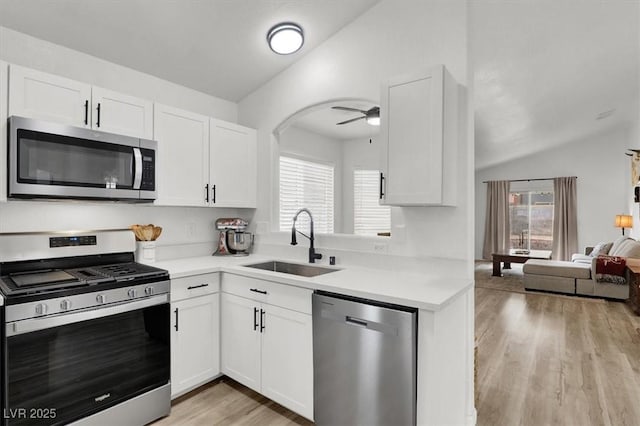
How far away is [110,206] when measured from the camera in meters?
2.53

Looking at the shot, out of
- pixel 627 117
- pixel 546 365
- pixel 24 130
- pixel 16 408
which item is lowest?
pixel 546 365

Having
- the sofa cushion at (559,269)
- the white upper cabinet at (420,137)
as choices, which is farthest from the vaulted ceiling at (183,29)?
the sofa cushion at (559,269)

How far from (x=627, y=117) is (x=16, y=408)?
356 inches

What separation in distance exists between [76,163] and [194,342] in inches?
54.2

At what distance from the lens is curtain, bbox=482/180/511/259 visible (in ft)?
28.2

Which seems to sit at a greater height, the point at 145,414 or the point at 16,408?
the point at 16,408

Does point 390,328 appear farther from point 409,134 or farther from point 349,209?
point 349,209

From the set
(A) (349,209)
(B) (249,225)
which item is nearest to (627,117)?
(A) (349,209)

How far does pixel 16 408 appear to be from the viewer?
63.9 inches

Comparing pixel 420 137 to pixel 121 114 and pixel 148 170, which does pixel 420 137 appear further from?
pixel 121 114

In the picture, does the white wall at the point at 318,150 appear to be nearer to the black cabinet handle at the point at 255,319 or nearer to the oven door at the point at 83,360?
the black cabinet handle at the point at 255,319

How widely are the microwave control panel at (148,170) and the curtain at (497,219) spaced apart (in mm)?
8464

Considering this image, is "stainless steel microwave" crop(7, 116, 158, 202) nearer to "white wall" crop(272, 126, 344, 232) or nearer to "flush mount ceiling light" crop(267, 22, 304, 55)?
"flush mount ceiling light" crop(267, 22, 304, 55)

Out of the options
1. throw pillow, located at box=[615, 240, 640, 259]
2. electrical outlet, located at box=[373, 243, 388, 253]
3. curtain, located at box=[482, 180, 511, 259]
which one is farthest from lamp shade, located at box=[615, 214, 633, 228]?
electrical outlet, located at box=[373, 243, 388, 253]
